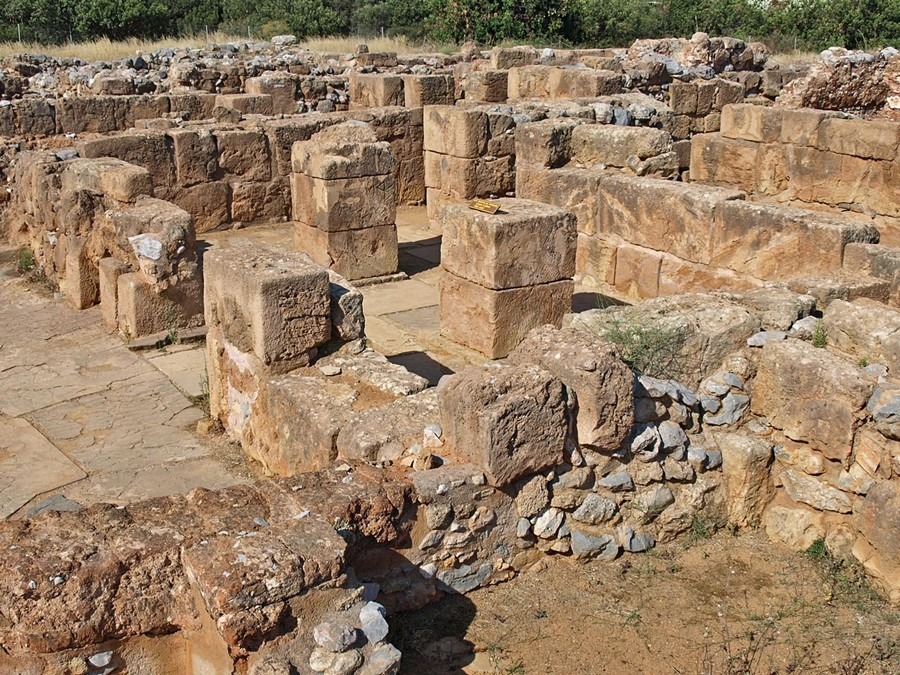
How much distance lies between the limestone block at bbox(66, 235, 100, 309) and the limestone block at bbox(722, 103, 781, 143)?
7519mm

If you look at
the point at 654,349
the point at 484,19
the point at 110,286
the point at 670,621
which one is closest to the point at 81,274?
the point at 110,286

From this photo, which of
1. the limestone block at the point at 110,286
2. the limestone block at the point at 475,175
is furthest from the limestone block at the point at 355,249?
the limestone block at the point at 110,286

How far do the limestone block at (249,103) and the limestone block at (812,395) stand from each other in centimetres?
1140

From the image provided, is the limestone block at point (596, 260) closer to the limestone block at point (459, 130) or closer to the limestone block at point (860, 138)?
the limestone block at point (459, 130)

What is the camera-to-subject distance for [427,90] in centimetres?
1530

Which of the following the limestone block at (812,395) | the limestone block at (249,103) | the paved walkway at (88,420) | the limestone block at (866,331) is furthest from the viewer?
the limestone block at (249,103)

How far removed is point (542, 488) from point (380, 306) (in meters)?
4.96

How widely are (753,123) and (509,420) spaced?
831cm

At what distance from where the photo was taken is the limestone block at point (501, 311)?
7770 mm

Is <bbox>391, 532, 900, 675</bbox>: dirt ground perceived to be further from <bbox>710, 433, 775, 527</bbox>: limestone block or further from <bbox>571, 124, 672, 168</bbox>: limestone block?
<bbox>571, 124, 672, 168</bbox>: limestone block

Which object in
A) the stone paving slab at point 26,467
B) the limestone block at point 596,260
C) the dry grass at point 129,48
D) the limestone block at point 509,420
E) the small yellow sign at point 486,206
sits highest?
the dry grass at point 129,48

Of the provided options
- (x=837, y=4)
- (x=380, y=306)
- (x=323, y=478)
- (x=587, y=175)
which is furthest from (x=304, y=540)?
(x=837, y=4)

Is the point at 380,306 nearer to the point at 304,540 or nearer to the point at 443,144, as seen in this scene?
the point at 443,144

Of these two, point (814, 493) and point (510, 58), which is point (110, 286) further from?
point (510, 58)
